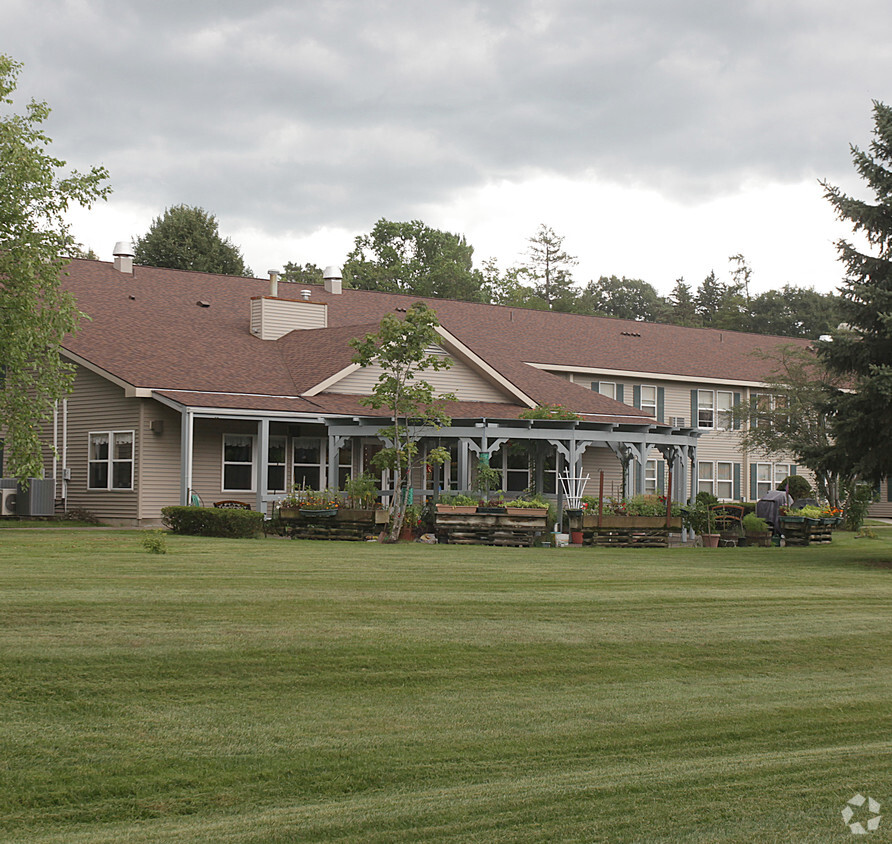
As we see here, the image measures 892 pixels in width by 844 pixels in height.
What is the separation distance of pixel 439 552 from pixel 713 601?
674 centimetres

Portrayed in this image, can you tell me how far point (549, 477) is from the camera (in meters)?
32.5

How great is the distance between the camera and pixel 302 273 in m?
72.1

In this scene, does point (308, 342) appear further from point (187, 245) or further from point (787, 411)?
point (187, 245)

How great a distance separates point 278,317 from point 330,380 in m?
5.29

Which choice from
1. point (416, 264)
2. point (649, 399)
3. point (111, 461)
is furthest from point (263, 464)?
point (416, 264)

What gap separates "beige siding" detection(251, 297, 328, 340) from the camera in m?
32.9

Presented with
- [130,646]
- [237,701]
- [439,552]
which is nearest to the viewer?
[237,701]

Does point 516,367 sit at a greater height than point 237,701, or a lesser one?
greater

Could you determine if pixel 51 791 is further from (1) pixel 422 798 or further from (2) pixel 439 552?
(2) pixel 439 552

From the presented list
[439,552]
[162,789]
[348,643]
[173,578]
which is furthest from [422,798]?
[439,552]

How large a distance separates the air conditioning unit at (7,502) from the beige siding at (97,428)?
1.31 m

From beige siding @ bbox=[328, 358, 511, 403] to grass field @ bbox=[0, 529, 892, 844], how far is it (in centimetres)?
1530

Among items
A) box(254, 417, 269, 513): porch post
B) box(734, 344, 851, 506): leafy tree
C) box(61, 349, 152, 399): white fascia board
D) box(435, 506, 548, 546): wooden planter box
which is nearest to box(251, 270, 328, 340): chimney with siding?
box(61, 349, 152, 399): white fascia board

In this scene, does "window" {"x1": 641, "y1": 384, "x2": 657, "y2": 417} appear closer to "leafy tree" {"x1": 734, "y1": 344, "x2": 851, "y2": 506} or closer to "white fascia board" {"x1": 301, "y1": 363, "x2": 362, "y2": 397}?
"leafy tree" {"x1": 734, "y1": 344, "x2": 851, "y2": 506}
